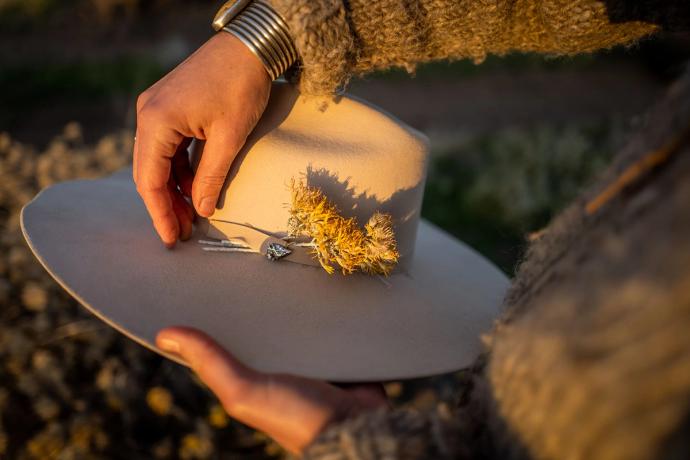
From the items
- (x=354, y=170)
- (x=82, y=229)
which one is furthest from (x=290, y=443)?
(x=82, y=229)

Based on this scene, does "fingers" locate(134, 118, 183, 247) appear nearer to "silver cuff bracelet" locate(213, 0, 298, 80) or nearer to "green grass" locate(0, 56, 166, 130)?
"silver cuff bracelet" locate(213, 0, 298, 80)

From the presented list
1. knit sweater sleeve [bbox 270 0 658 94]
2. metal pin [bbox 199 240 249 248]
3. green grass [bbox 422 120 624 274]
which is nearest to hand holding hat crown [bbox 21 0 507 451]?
metal pin [bbox 199 240 249 248]

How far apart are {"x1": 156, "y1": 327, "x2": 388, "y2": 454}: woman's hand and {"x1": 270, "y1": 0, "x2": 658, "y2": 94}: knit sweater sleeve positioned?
0.85 m

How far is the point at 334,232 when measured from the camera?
4.92 feet

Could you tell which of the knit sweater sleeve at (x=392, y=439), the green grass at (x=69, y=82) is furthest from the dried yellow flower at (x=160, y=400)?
the green grass at (x=69, y=82)

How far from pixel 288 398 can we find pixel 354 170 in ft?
2.35

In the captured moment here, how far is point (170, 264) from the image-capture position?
1.57 metres

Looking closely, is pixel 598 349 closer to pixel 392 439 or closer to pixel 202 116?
pixel 392 439

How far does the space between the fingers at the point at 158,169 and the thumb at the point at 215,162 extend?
8 cm

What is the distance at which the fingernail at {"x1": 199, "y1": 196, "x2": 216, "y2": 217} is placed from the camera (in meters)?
1.58

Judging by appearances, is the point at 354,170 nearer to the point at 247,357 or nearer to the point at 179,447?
the point at 247,357

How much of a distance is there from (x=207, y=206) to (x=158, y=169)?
0.18 metres

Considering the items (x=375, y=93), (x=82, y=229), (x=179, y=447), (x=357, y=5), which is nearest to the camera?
(x=357, y=5)

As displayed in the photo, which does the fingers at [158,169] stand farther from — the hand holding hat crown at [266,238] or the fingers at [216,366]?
the fingers at [216,366]
